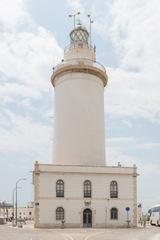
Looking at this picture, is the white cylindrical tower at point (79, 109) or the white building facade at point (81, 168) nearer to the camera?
the white building facade at point (81, 168)

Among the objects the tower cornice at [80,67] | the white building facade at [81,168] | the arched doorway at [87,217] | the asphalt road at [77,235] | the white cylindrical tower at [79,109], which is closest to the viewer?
the asphalt road at [77,235]

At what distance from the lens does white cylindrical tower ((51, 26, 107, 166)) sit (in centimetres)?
5528

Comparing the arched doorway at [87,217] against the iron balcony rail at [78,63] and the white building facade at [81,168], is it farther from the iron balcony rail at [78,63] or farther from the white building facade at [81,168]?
the iron balcony rail at [78,63]

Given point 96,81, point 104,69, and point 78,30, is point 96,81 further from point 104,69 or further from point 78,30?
point 78,30

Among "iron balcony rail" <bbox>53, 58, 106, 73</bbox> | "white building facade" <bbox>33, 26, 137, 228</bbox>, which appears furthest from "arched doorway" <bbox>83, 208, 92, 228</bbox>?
"iron balcony rail" <bbox>53, 58, 106, 73</bbox>

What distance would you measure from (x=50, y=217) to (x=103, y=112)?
16.0 m

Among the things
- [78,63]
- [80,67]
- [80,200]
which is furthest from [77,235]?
[78,63]

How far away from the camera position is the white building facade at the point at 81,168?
50.5m

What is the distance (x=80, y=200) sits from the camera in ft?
168

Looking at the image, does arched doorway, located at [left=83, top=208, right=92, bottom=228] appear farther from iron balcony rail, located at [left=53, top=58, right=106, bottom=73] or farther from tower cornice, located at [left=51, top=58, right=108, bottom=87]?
iron balcony rail, located at [left=53, top=58, right=106, bottom=73]

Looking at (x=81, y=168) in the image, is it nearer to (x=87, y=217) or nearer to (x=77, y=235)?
(x=87, y=217)

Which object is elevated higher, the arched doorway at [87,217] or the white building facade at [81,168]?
the white building facade at [81,168]

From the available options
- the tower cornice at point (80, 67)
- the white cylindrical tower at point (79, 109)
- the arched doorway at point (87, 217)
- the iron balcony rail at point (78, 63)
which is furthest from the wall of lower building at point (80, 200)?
the iron balcony rail at point (78, 63)

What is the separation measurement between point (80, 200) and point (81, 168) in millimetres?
3564
